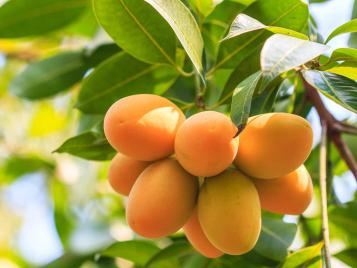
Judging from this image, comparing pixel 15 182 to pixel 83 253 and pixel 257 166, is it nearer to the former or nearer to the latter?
pixel 83 253

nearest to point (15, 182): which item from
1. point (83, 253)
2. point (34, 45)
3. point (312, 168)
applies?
point (34, 45)

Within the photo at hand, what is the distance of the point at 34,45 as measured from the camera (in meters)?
2.15

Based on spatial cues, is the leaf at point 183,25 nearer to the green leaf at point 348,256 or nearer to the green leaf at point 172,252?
the green leaf at point 172,252

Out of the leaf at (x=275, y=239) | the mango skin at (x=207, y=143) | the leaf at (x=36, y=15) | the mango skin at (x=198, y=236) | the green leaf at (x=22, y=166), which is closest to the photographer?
the mango skin at (x=207, y=143)

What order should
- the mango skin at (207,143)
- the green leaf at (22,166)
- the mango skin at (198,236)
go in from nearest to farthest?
the mango skin at (207,143) → the mango skin at (198,236) → the green leaf at (22,166)

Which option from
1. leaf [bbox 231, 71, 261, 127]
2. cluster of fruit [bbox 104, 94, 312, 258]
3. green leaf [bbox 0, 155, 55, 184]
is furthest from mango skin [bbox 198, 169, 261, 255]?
green leaf [bbox 0, 155, 55, 184]

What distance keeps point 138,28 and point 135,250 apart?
0.50m

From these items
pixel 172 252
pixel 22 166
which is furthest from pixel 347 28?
pixel 22 166

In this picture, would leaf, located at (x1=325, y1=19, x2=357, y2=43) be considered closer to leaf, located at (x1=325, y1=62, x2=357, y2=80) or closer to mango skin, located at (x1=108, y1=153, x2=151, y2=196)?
leaf, located at (x1=325, y1=62, x2=357, y2=80)

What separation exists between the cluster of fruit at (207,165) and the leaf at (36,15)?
0.62 meters

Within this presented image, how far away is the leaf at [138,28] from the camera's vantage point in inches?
35.4

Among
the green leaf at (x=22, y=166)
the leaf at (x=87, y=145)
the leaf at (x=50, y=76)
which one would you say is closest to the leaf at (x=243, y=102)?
the leaf at (x=87, y=145)

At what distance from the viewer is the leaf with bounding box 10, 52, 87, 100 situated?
140cm

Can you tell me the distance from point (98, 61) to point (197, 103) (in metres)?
0.40
